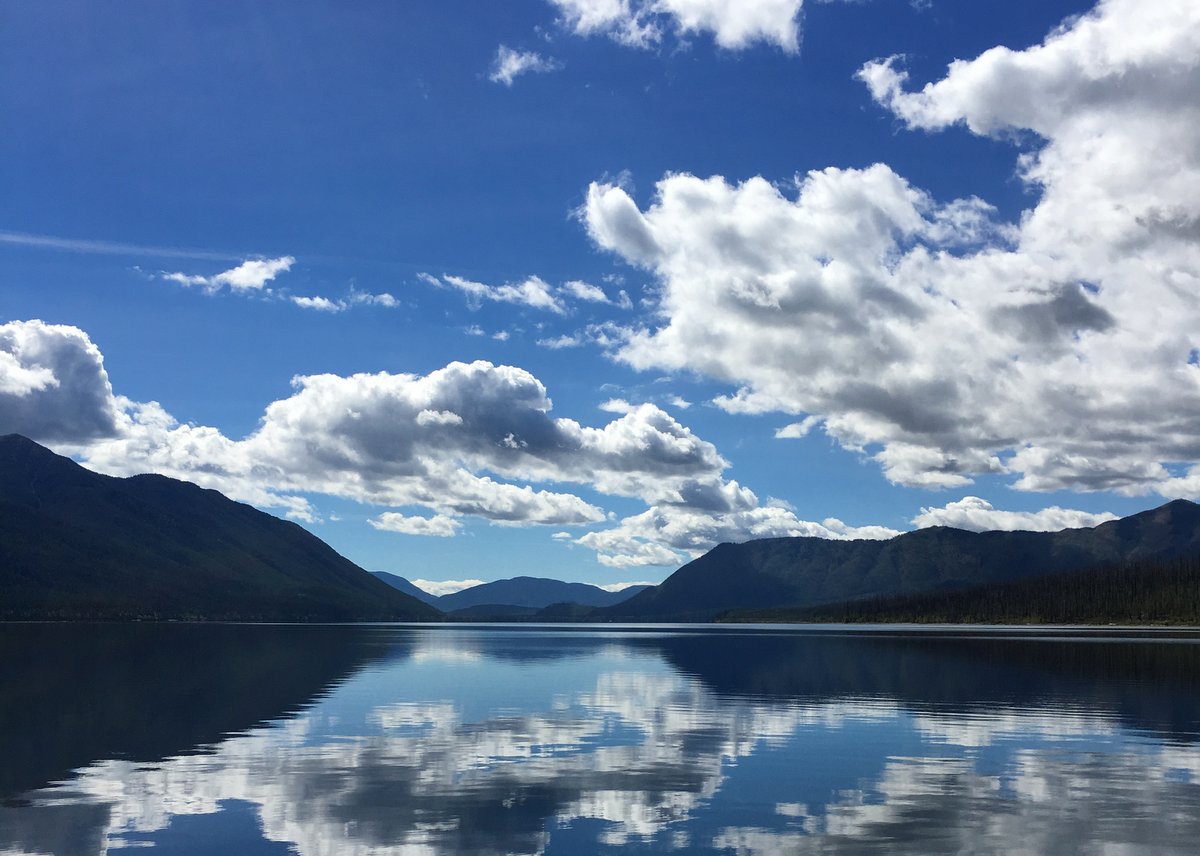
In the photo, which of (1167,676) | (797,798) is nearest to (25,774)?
(797,798)

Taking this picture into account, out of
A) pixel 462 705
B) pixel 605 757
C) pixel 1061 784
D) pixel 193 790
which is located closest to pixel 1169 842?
pixel 1061 784

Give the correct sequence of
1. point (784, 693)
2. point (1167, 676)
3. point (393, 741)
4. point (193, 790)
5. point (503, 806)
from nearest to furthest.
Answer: point (503, 806), point (193, 790), point (393, 741), point (784, 693), point (1167, 676)

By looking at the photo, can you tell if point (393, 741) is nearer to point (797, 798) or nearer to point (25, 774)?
point (25, 774)

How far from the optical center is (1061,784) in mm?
40156

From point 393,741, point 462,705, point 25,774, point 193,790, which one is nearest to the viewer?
point 193,790

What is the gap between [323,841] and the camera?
30.7 metres

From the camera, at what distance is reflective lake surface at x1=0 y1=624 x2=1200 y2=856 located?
103 ft

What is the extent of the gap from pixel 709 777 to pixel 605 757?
7494 millimetres

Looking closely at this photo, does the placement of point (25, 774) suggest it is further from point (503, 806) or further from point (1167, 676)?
point (1167, 676)

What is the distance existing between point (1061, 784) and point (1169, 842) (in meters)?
10.2

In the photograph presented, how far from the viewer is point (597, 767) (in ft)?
147

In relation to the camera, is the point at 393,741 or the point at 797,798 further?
the point at 393,741

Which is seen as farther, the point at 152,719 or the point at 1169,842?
the point at 152,719

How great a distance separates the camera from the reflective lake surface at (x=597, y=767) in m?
31.3
